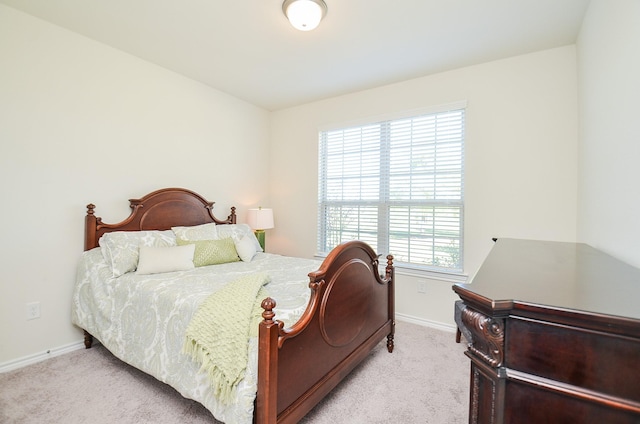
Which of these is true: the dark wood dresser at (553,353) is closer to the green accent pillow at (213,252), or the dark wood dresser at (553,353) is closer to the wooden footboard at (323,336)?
the wooden footboard at (323,336)

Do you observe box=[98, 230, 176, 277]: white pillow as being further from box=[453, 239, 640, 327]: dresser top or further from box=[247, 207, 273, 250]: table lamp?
box=[453, 239, 640, 327]: dresser top

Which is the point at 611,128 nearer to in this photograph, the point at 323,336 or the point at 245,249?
the point at 323,336

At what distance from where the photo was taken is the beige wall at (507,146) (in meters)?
2.51

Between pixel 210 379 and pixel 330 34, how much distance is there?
8.42 ft

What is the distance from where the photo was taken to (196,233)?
9.59 feet

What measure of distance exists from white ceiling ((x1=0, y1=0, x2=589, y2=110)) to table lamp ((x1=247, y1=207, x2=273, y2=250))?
5.32 ft

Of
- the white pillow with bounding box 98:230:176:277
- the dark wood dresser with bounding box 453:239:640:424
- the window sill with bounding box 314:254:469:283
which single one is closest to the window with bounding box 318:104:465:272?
the window sill with bounding box 314:254:469:283

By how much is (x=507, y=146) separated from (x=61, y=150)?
3.95 meters

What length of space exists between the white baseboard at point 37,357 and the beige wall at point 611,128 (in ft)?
12.4

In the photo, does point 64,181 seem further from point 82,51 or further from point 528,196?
point 528,196

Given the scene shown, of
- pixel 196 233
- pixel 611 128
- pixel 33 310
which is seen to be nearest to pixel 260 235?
pixel 196 233

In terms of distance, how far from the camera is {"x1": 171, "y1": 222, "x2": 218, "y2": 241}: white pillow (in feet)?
9.32

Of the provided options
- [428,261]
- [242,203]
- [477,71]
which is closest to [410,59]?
[477,71]

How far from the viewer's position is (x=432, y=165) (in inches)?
121
